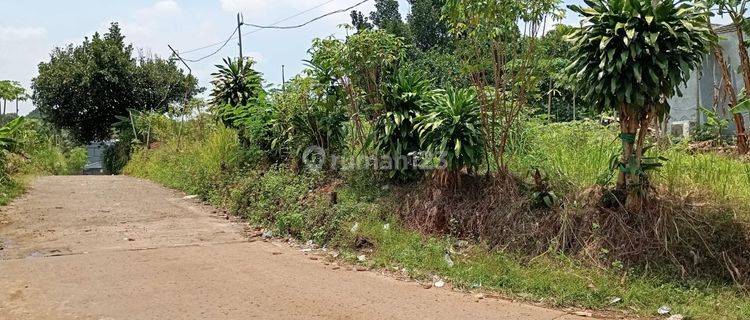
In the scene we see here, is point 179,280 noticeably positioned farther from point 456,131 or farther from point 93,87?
point 93,87

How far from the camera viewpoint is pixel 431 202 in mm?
Result: 7246

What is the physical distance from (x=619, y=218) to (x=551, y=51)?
7.21ft

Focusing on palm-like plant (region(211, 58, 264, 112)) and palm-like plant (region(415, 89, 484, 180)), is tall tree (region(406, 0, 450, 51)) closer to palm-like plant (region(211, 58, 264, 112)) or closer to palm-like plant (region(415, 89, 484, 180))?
palm-like plant (region(211, 58, 264, 112))

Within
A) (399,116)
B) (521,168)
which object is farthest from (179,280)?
(521,168)

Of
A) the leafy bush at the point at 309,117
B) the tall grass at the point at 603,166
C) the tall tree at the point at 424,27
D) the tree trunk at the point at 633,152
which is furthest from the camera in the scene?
the tall tree at the point at 424,27

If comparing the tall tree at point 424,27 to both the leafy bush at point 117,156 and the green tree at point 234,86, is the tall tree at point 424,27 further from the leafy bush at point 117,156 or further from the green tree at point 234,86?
the green tree at point 234,86

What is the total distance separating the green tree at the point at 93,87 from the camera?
22.1 meters

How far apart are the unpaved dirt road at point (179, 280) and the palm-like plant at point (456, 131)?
1850 mm

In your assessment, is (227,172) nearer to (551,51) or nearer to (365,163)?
(365,163)

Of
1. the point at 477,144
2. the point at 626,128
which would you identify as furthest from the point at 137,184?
the point at 626,128

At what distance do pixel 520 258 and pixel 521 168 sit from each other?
4.92 feet

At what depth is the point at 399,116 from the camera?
7.99 meters

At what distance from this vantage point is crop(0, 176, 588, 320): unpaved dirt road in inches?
188

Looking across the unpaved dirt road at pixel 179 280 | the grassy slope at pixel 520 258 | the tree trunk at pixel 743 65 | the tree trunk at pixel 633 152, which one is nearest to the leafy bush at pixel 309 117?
the grassy slope at pixel 520 258
